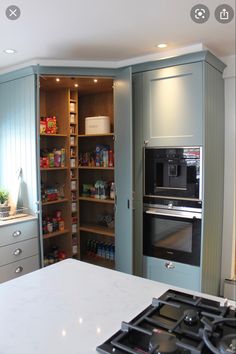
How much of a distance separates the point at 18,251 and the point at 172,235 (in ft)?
4.23

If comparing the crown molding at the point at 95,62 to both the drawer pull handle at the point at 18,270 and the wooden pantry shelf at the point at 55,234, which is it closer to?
the wooden pantry shelf at the point at 55,234

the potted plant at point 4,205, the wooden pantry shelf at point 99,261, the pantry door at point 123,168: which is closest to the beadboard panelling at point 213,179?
the pantry door at point 123,168

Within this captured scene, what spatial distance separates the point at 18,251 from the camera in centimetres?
260

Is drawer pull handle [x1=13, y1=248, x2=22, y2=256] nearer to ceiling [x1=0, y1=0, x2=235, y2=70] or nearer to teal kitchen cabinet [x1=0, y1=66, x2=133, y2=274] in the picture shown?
teal kitchen cabinet [x1=0, y1=66, x2=133, y2=274]

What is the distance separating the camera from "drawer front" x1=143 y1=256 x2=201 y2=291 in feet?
7.88

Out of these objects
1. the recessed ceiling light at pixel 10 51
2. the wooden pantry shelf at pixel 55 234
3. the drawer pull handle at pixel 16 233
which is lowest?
the wooden pantry shelf at pixel 55 234

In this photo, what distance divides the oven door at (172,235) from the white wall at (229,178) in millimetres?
436

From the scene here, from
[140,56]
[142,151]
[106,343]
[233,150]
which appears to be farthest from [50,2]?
[233,150]

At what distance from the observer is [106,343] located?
78 centimetres

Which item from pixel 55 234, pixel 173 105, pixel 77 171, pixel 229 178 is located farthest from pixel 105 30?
pixel 55 234

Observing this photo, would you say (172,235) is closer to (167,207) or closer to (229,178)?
(167,207)

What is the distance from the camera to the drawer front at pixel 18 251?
2.51m

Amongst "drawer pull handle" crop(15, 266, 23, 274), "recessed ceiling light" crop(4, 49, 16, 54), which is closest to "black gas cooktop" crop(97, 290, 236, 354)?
"drawer pull handle" crop(15, 266, 23, 274)

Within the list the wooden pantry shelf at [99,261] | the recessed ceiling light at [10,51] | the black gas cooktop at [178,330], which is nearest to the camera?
the black gas cooktop at [178,330]
